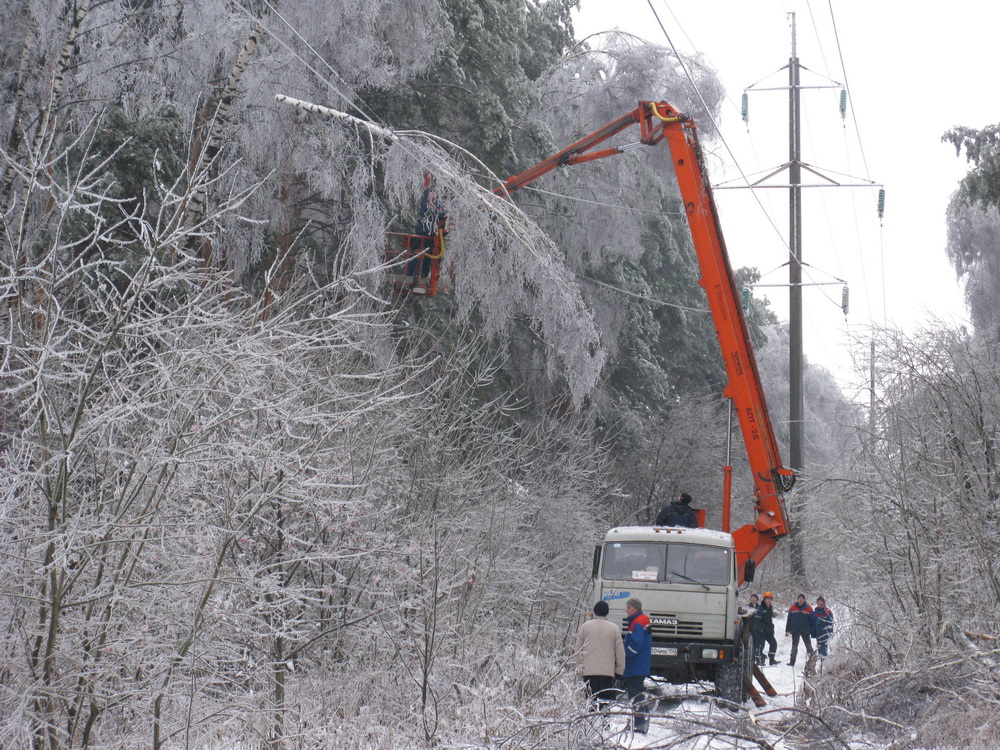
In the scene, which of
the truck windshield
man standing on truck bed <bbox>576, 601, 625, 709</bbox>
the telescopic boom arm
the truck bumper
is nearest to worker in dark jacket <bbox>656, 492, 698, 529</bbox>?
the telescopic boom arm

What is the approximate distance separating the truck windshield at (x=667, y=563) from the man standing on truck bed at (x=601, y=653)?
13.1 feet

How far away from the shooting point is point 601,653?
35.4 feet

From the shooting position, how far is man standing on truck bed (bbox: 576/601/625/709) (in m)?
10.8

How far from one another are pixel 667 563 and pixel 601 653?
14.4 feet

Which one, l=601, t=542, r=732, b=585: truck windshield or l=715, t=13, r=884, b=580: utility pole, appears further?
l=715, t=13, r=884, b=580: utility pole

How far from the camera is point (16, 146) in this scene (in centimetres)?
1128

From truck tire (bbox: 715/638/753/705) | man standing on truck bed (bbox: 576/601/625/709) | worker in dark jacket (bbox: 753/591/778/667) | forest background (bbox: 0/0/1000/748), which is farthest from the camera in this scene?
worker in dark jacket (bbox: 753/591/778/667)

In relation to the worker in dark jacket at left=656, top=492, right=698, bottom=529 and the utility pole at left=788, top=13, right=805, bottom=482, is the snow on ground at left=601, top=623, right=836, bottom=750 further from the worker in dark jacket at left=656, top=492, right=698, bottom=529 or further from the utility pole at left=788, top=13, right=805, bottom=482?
the utility pole at left=788, top=13, right=805, bottom=482

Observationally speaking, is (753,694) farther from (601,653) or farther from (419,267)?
(419,267)

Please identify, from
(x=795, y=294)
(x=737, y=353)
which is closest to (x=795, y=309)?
(x=795, y=294)

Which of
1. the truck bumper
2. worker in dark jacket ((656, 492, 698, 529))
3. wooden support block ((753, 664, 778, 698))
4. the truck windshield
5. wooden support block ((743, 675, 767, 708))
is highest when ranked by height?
worker in dark jacket ((656, 492, 698, 529))

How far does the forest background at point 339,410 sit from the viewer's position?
670 cm

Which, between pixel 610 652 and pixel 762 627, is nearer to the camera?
pixel 610 652

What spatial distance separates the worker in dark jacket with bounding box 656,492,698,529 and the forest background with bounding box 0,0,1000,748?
7.52ft
